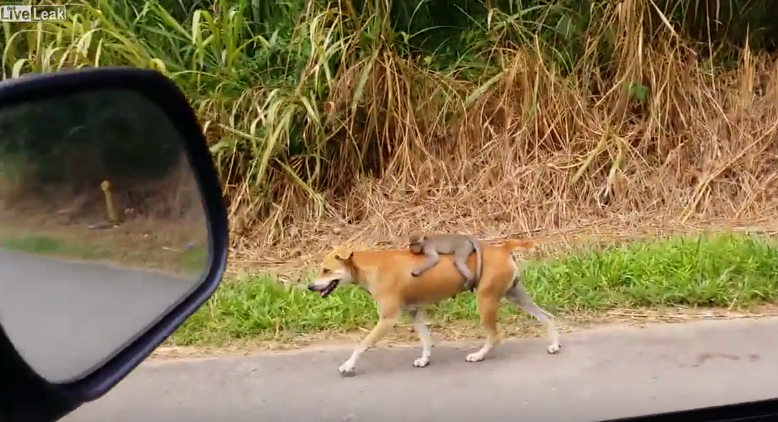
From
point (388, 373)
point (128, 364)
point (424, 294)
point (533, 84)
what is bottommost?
point (388, 373)

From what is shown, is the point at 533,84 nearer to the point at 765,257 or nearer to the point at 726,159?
the point at 726,159

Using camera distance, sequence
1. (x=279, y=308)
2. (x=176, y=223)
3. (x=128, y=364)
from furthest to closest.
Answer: (x=279, y=308)
(x=176, y=223)
(x=128, y=364)

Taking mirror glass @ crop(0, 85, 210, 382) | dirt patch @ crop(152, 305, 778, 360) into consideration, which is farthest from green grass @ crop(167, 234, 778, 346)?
mirror glass @ crop(0, 85, 210, 382)

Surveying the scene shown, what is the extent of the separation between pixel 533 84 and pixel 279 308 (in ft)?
6.33

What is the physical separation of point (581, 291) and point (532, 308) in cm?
32

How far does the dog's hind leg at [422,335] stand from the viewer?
2.45 meters

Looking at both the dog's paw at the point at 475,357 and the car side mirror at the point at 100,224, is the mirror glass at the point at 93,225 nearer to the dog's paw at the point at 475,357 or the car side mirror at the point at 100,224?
the car side mirror at the point at 100,224

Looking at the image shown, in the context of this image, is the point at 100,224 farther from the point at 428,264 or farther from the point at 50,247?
the point at 428,264

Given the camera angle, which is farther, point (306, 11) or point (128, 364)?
point (306, 11)

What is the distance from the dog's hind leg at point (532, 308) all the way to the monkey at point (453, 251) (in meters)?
0.16

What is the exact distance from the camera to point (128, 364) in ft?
4.51

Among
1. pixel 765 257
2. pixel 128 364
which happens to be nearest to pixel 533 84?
pixel 765 257

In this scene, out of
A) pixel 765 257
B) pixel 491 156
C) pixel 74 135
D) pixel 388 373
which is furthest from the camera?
pixel 491 156

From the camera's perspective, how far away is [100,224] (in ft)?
6.24
